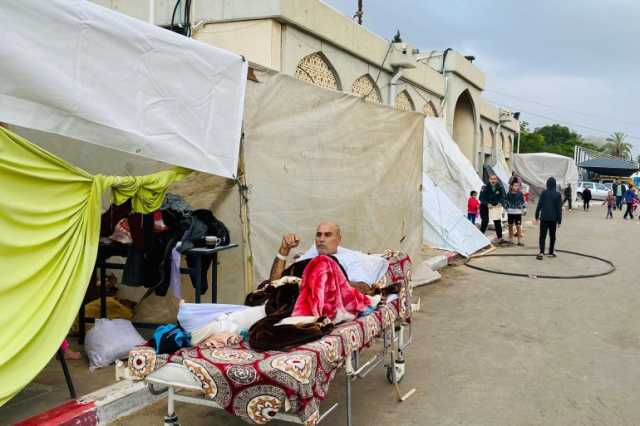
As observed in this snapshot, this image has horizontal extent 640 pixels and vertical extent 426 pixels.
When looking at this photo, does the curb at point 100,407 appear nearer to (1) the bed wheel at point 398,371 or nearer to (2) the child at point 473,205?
(1) the bed wheel at point 398,371

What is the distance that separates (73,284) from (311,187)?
9.37 ft

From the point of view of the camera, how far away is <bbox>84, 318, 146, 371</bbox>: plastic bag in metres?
4.61

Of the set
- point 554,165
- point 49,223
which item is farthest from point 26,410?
point 554,165

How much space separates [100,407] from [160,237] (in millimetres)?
1495

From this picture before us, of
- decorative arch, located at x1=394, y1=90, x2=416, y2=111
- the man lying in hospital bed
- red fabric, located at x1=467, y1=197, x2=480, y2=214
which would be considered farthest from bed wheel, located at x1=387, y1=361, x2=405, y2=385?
decorative arch, located at x1=394, y1=90, x2=416, y2=111

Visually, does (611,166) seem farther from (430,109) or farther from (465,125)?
(430,109)

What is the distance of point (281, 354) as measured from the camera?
3.03 m

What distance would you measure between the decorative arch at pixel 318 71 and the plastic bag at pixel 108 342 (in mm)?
6638

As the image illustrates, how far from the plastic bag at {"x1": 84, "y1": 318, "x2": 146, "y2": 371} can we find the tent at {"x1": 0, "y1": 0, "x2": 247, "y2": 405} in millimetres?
1125

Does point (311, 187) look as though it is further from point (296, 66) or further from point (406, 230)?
point (296, 66)

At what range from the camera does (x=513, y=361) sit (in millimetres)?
5289

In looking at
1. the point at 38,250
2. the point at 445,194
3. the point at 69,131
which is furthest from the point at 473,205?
the point at 38,250

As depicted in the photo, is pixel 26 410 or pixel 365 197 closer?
pixel 26 410

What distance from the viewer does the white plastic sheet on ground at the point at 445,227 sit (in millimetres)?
11781
